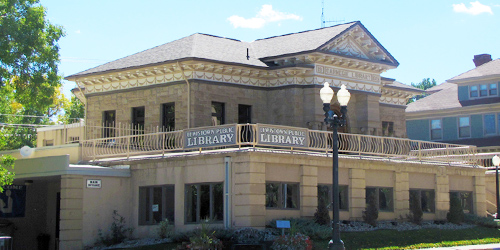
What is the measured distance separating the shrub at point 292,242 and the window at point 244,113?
484 inches

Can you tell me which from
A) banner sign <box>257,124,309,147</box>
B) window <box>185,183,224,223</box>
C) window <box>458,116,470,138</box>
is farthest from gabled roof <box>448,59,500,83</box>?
window <box>185,183,224,223</box>

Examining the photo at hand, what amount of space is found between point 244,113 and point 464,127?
2258 centimetres

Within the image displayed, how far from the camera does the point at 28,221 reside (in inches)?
1070

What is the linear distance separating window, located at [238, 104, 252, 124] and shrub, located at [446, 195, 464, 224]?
9925 millimetres

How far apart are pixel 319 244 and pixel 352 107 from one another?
13411 millimetres

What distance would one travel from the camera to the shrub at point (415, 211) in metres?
27.5

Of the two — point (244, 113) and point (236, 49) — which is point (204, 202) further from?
point (236, 49)

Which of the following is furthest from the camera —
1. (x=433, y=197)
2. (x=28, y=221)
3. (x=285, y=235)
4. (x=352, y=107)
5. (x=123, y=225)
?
(x=352, y=107)

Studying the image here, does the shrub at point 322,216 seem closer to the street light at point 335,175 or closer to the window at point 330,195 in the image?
the window at point 330,195

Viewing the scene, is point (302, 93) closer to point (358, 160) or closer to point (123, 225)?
point (358, 160)

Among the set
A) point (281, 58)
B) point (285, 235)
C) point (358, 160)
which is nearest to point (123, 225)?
point (285, 235)

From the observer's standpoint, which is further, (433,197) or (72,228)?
(433,197)

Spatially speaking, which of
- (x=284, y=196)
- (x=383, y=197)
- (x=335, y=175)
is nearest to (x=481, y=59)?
(x=383, y=197)

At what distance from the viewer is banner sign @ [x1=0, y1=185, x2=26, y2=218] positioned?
2612cm
